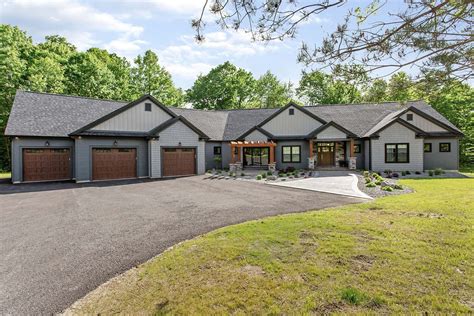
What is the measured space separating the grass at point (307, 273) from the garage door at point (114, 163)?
47.6ft

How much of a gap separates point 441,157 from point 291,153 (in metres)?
12.0

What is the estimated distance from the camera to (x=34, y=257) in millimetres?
5266

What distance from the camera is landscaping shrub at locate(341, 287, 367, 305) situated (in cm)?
346

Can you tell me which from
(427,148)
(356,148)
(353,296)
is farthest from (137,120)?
(427,148)

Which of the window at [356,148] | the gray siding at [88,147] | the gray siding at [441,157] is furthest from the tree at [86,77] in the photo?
the gray siding at [441,157]

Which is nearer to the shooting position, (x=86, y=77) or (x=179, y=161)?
(x=179, y=161)

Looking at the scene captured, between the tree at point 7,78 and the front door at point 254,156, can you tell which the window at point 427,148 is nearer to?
the front door at point 254,156

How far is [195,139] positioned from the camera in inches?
840

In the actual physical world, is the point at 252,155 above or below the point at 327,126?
below

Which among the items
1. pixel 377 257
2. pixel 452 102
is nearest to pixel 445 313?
pixel 377 257

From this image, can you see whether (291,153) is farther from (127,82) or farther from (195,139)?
(127,82)

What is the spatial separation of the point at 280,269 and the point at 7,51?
35.2m

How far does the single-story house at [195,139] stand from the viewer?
1739 centimetres

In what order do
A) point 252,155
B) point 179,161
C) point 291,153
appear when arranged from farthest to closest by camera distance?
1. point 252,155
2. point 291,153
3. point 179,161
